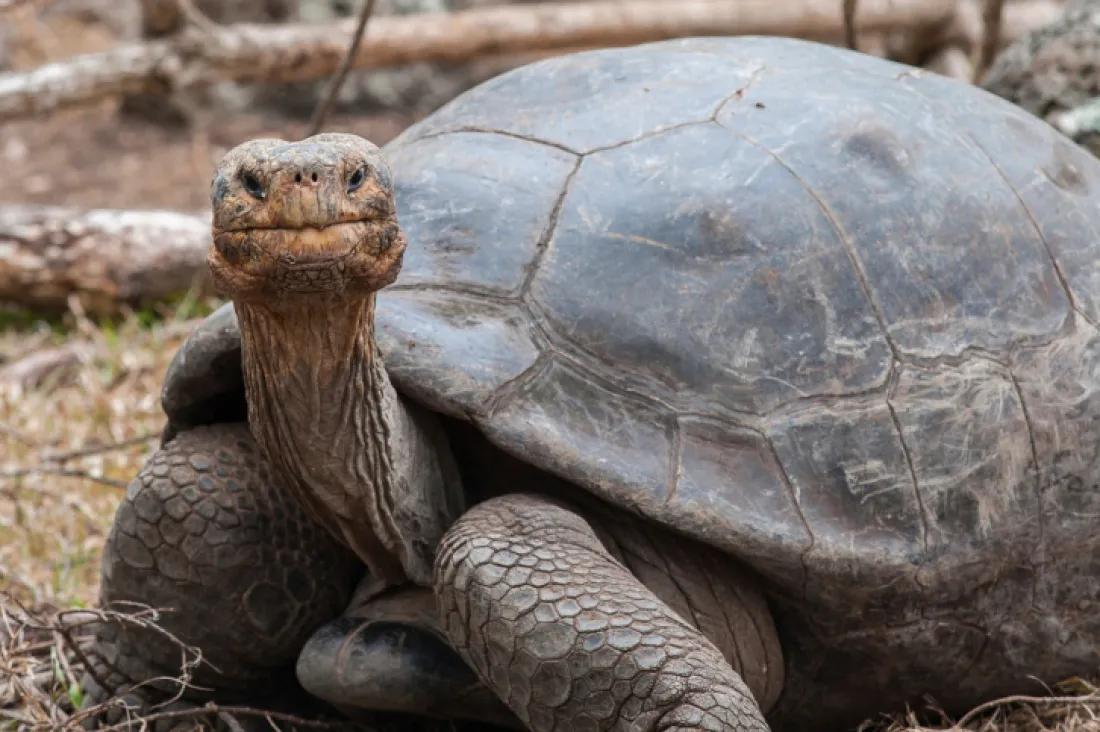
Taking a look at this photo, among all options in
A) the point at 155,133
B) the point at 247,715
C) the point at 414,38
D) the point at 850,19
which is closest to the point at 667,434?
the point at 247,715

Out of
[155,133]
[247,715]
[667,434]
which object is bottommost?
[155,133]

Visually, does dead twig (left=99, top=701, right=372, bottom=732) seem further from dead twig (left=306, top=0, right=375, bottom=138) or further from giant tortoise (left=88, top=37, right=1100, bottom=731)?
dead twig (left=306, top=0, right=375, bottom=138)

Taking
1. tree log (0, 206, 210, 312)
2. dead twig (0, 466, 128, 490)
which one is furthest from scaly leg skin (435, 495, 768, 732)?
tree log (0, 206, 210, 312)

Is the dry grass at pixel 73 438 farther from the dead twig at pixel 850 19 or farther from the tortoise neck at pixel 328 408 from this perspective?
the dead twig at pixel 850 19

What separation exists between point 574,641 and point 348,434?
479 millimetres

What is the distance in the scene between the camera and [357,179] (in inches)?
84.1

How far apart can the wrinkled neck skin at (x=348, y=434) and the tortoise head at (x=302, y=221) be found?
0.23ft

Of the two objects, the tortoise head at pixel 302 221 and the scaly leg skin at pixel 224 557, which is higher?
the tortoise head at pixel 302 221

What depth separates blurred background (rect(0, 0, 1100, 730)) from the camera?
4059 millimetres

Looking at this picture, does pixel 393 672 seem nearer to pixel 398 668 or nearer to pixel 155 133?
pixel 398 668

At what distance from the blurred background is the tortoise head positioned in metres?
1.01

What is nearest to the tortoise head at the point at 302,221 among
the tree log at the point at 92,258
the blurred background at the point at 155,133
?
the blurred background at the point at 155,133

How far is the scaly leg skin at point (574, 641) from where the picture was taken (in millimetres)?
2307

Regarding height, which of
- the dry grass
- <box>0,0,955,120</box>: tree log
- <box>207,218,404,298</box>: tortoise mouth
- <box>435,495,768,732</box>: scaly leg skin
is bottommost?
the dry grass
